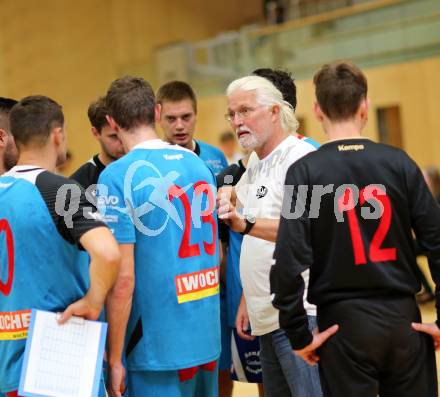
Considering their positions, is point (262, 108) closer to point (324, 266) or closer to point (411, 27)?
point (324, 266)

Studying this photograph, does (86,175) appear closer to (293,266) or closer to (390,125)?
(293,266)

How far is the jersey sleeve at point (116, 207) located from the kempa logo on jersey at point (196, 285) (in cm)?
29

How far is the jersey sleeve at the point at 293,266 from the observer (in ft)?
7.58

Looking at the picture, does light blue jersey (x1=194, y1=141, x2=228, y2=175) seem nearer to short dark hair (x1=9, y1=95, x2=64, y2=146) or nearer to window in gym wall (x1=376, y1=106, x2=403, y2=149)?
short dark hair (x1=9, y1=95, x2=64, y2=146)

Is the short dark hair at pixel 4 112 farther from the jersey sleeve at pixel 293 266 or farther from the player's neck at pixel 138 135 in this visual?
the jersey sleeve at pixel 293 266

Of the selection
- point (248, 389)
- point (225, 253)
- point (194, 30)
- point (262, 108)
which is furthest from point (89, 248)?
point (194, 30)

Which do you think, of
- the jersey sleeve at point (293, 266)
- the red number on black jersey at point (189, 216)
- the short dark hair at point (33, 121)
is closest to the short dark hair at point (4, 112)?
the short dark hair at point (33, 121)

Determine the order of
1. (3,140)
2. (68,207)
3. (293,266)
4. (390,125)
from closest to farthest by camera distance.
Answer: (293,266)
(68,207)
(3,140)
(390,125)

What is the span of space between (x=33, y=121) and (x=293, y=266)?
3.98 feet

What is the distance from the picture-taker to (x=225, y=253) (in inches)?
158

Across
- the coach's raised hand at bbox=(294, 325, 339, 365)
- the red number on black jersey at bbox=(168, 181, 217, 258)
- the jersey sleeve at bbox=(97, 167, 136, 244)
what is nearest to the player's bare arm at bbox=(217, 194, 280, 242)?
the red number on black jersey at bbox=(168, 181, 217, 258)

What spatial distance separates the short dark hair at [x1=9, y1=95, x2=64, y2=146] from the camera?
2.59 metres

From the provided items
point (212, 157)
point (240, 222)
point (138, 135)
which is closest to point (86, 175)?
point (212, 157)

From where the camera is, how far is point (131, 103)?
280cm
